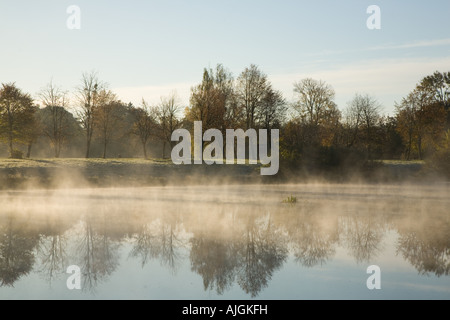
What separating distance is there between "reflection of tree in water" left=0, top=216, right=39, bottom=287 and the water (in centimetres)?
2

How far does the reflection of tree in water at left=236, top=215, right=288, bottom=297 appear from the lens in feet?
28.5

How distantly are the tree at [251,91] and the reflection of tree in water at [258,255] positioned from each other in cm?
5148

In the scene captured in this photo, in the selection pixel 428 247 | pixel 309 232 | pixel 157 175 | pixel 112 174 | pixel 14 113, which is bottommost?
pixel 428 247

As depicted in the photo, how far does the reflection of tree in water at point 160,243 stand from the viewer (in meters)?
10.5

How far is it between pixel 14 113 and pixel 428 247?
5487 centimetres

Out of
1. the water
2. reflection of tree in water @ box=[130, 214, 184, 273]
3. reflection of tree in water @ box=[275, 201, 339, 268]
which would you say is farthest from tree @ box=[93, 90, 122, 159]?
reflection of tree in water @ box=[130, 214, 184, 273]

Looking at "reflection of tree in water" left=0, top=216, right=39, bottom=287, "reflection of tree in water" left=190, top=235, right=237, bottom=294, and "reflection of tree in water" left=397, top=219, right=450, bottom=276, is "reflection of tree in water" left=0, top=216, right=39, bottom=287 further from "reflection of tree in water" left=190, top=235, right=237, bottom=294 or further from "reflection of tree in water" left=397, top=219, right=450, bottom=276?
"reflection of tree in water" left=397, top=219, right=450, bottom=276

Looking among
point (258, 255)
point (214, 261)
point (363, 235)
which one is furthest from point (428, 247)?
point (214, 261)

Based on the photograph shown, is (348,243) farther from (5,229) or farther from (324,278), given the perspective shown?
A: (5,229)

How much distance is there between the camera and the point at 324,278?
8938 millimetres

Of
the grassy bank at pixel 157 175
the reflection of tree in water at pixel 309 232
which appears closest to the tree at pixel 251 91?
the grassy bank at pixel 157 175

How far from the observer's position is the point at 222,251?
435 inches

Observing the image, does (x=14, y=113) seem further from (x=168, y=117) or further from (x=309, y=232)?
(x=309, y=232)

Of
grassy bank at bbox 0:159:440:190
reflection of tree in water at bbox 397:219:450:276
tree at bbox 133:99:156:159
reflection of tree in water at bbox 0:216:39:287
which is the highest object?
tree at bbox 133:99:156:159
